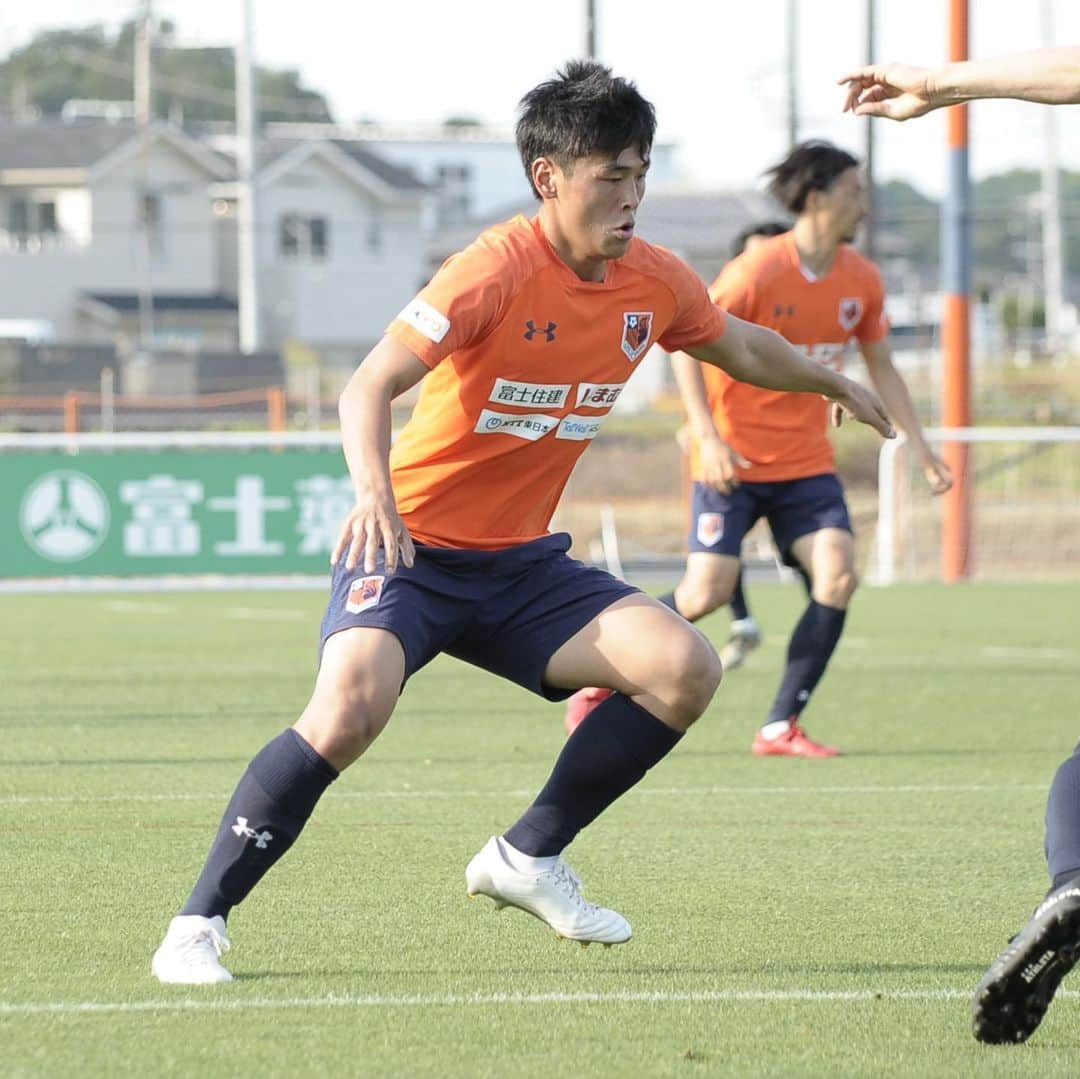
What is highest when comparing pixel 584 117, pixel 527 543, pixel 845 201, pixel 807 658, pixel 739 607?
pixel 584 117

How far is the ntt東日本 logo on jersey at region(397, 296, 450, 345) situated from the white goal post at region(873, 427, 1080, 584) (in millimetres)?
Answer: 15239

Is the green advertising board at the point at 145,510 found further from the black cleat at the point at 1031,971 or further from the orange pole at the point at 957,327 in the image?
the black cleat at the point at 1031,971

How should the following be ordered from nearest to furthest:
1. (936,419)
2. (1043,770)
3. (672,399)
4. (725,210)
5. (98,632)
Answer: (1043,770) < (98,632) < (936,419) < (672,399) < (725,210)

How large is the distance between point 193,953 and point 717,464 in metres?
4.05

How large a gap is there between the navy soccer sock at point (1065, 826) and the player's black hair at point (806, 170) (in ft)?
16.2

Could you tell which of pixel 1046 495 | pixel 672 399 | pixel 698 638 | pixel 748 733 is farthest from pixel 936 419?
pixel 698 638

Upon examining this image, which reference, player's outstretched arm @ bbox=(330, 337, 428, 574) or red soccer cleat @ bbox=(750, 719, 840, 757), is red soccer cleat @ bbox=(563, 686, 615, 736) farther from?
player's outstretched arm @ bbox=(330, 337, 428, 574)

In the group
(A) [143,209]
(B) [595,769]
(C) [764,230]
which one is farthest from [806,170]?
(A) [143,209]

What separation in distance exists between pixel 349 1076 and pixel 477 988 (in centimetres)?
77

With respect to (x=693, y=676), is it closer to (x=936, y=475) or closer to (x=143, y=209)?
(x=936, y=475)

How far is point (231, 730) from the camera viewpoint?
970cm

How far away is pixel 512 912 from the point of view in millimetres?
5762

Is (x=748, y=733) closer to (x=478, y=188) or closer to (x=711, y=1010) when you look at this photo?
(x=711, y=1010)

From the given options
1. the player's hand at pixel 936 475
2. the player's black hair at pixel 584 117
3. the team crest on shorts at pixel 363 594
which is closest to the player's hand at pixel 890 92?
the player's black hair at pixel 584 117
